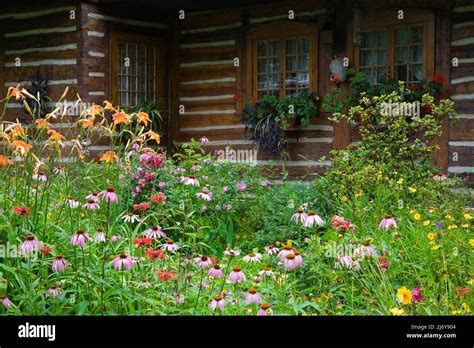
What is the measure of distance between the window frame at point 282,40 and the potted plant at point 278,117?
0.38m

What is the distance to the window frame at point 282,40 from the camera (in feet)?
36.6

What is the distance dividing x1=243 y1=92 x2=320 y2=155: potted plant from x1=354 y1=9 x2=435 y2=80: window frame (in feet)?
2.89

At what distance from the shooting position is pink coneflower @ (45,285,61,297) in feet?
13.6

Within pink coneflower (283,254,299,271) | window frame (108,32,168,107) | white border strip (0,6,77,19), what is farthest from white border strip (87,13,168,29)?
pink coneflower (283,254,299,271)

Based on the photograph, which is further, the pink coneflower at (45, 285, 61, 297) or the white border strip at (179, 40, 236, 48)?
the white border strip at (179, 40, 236, 48)

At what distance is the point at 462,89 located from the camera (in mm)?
9836

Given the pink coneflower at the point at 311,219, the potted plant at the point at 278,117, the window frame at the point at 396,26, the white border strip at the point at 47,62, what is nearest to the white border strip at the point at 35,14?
the white border strip at the point at 47,62

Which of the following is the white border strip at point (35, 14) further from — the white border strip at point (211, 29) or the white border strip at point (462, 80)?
the white border strip at point (462, 80)

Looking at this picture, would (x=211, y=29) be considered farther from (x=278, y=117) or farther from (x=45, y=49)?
(x=45, y=49)

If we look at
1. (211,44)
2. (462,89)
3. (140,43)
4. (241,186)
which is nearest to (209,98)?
(211,44)

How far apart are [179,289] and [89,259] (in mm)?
560

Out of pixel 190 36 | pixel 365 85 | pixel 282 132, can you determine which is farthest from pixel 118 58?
pixel 365 85

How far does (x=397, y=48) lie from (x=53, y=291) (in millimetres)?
7376

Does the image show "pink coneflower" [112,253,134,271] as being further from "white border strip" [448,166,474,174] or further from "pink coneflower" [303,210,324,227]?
"white border strip" [448,166,474,174]
